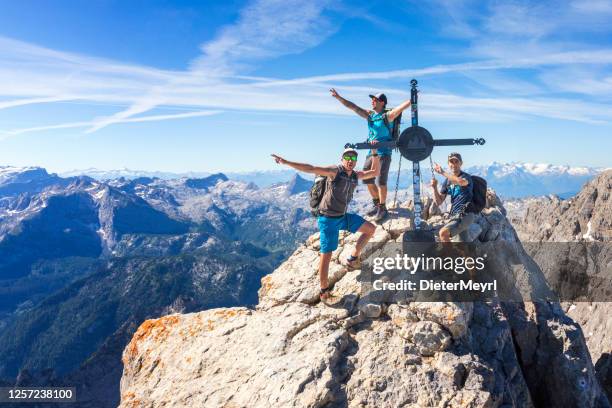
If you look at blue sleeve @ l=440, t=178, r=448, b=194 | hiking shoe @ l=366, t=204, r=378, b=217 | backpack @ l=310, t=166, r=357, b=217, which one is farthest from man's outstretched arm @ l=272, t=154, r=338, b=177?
hiking shoe @ l=366, t=204, r=378, b=217

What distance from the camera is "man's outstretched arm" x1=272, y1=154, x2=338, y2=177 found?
14383mm

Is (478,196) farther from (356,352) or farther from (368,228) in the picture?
(356,352)

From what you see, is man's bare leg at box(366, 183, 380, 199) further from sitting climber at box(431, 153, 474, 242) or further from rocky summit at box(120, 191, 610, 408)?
sitting climber at box(431, 153, 474, 242)

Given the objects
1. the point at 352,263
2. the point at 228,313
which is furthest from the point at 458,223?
the point at 228,313

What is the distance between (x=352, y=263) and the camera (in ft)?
55.9

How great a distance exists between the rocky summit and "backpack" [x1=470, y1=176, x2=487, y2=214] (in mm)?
1850

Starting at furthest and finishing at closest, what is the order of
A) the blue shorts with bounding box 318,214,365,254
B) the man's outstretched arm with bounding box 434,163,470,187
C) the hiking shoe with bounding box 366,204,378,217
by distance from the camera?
the hiking shoe with bounding box 366,204,378,217 < the man's outstretched arm with bounding box 434,163,470,187 < the blue shorts with bounding box 318,214,365,254

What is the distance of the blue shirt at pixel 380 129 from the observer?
1898 cm

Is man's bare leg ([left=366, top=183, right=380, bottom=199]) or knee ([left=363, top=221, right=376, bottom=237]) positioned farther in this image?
man's bare leg ([left=366, top=183, right=380, bottom=199])

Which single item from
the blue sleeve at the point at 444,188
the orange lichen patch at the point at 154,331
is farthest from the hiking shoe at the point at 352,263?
the orange lichen patch at the point at 154,331

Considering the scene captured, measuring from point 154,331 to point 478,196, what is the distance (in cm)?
1469

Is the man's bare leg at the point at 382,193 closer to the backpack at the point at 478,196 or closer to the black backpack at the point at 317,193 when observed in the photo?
the backpack at the point at 478,196

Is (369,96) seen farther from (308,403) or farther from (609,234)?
(609,234)

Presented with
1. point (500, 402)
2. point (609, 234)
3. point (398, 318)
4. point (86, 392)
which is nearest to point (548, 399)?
point (500, 402)
